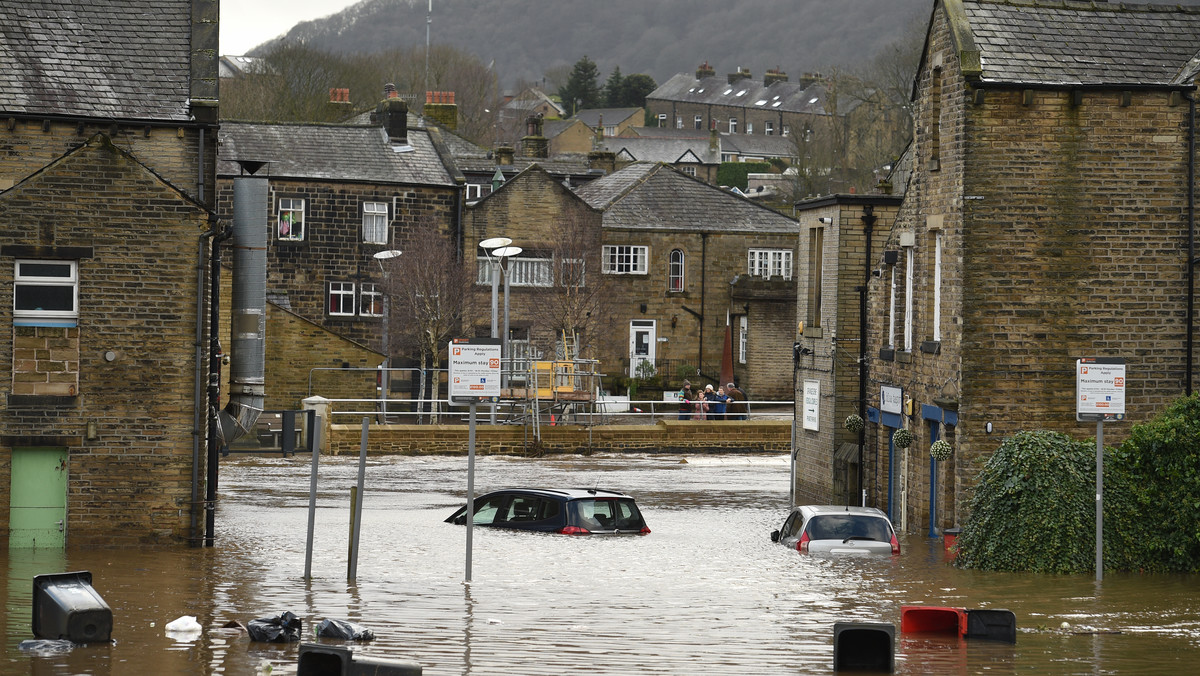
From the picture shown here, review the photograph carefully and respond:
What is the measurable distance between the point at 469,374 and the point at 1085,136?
1088cm

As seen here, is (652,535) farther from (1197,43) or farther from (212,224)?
(1197,43)

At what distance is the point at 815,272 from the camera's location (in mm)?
32062

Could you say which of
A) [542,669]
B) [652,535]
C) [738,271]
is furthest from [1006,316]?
[738,271]

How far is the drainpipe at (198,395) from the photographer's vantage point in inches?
842

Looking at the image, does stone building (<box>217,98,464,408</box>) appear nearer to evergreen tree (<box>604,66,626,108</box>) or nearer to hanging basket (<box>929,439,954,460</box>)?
hanging basket (<box>929,439,954,460</box>)

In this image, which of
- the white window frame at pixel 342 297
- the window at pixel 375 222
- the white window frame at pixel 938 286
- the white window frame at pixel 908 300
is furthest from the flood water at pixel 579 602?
the window at pixel 375 222

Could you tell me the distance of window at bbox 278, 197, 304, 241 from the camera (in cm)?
5306

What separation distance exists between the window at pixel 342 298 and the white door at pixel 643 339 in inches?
403

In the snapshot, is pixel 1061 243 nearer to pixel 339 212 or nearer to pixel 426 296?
pixel 426 296

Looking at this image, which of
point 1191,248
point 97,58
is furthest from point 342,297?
point 1191,248

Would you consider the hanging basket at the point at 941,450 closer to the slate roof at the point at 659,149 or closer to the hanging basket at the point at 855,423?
the hanging basket at the point at 855,423

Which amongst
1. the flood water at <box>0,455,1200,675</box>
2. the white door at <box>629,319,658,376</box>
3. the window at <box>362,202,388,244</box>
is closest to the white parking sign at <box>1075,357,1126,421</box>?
the flood water at <box>0,455,1200,675</box>

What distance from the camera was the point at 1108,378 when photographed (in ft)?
59.8

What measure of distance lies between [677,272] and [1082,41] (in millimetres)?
33369
